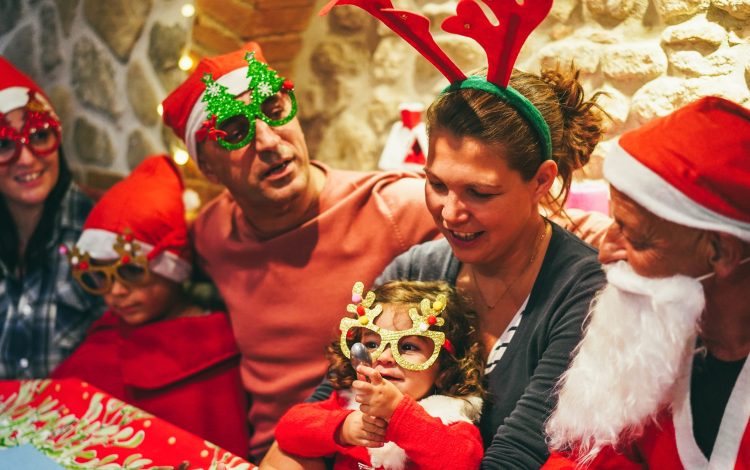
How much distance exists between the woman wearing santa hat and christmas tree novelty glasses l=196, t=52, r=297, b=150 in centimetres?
91

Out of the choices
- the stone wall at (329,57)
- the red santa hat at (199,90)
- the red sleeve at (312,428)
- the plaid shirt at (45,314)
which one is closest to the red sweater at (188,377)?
the plaid shirt at (45,314)

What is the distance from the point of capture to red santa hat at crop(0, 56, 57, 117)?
2879 mm

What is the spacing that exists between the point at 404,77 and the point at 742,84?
120 cm

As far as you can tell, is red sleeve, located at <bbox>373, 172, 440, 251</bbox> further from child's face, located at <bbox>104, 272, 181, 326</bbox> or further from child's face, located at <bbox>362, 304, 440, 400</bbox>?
child's face, located at <bbox>104, 272, 181, 326</bbox>

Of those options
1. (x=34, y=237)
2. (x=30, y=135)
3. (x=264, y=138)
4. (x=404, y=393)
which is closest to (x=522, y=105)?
(x=404, y=393)

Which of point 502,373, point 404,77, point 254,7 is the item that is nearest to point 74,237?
point 254,7

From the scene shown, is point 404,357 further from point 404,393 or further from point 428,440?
point 428,440

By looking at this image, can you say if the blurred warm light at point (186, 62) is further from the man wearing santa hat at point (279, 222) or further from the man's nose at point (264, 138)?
the man's nose at point (264, 138)

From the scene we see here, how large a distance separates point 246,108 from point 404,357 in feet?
3.17

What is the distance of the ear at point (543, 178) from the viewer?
175 centimetres

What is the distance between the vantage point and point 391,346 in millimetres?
1716

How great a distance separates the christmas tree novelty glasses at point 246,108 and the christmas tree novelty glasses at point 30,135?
88 centimetres

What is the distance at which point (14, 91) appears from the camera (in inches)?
114

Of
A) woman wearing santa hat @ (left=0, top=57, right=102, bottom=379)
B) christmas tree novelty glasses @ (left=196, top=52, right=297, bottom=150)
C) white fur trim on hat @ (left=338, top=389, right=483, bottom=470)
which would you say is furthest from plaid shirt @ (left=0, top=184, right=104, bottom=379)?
white fur trim on hat @ (left=338, top=389, right=483, bottom=470)
